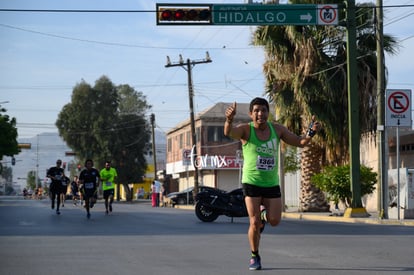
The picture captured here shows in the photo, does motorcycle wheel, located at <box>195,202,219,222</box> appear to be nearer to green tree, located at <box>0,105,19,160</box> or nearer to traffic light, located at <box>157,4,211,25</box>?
traffic light, located at <box>157,4,211,25</box>

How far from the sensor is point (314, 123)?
30.7 ft

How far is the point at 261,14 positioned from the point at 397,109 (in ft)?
15.9

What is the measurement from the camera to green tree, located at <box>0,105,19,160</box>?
69.9 meters

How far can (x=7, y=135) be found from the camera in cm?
7088

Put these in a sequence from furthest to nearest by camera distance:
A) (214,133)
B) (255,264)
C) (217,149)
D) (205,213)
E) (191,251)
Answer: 1. (217,149)
2. (214,133)
3. (205,213)
4. (191,251)
5. (255,264)

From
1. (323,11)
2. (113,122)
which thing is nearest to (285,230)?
(323,11)

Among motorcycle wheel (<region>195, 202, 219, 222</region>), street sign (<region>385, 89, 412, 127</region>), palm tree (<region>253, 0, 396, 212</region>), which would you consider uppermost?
palm tree (<region>253, 0, 396, 212</region>)

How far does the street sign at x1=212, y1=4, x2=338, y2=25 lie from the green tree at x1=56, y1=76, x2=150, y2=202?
5190cm

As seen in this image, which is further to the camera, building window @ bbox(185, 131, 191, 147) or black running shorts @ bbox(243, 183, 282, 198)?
building window @ bbox(185, 131, 191, 147)

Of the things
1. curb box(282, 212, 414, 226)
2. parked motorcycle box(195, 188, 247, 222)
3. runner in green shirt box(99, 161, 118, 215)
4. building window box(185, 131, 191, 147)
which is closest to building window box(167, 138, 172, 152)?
building window box(185, 131, 191, 147)

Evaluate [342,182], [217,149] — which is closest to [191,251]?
[342,182]

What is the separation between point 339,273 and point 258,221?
1.11 meters

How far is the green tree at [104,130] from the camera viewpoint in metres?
73.8

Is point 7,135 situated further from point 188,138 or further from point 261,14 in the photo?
point 261,14
